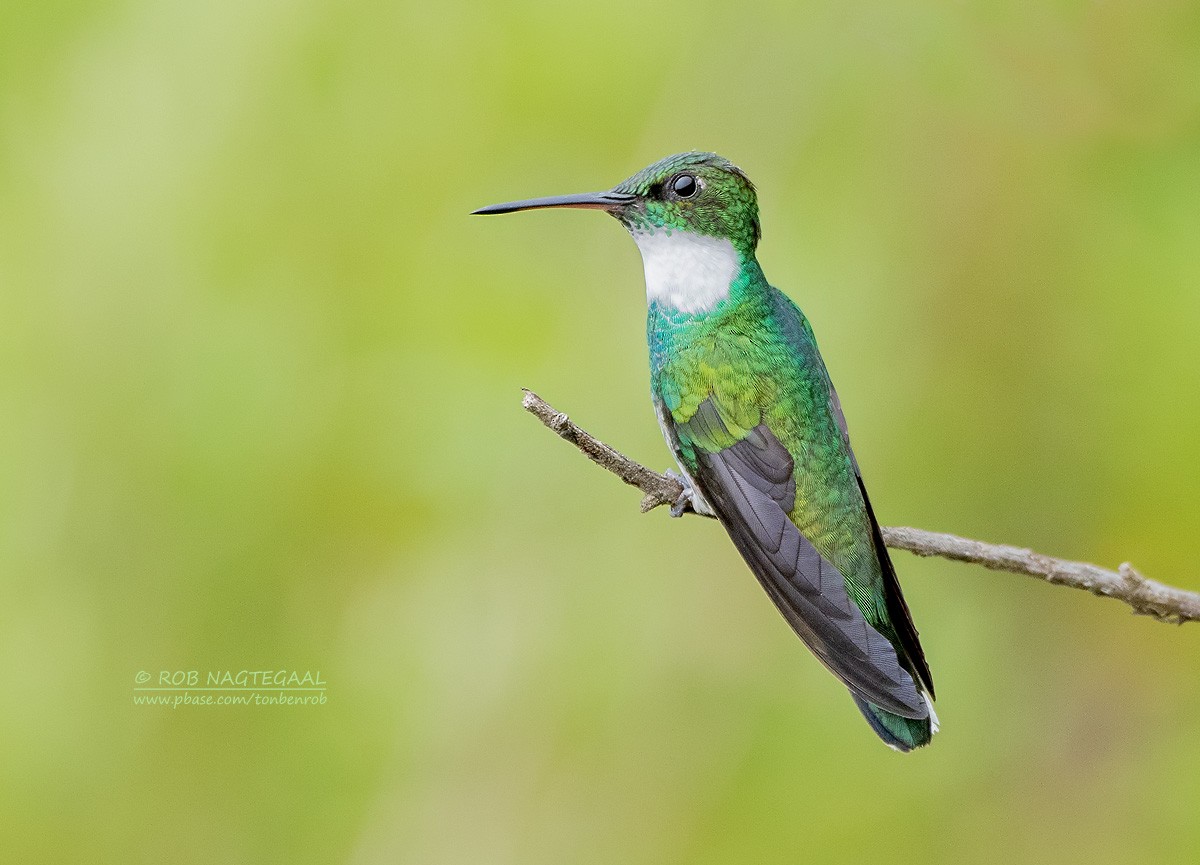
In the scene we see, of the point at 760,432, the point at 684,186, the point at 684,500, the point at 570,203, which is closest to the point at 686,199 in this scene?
the point at 684,186

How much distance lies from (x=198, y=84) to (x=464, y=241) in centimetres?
128

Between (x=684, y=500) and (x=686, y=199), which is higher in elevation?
(x=686, y=199)

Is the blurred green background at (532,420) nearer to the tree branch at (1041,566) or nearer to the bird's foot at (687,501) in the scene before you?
the bird's foot at (687,501)

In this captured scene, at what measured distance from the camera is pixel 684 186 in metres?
2.93

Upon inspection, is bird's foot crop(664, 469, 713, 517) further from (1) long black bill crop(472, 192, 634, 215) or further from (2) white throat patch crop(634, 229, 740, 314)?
(1) long black bill crop(472, 192, 634, 215)

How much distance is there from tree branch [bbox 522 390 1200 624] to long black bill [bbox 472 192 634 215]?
51 centimetres

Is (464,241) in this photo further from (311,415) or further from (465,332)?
(311,415)

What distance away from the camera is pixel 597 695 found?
14.9 ft

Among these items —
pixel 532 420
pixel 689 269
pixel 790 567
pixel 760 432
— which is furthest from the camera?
pixel 532 420

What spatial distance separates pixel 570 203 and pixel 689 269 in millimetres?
359

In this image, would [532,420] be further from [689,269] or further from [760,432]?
[760,432]

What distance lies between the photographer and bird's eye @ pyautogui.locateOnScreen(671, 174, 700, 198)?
9.61ft

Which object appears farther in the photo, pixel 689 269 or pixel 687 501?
pixel 689 269

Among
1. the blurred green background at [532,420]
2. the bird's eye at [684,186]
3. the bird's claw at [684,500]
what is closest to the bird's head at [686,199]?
the bird's eye at [684,186]
